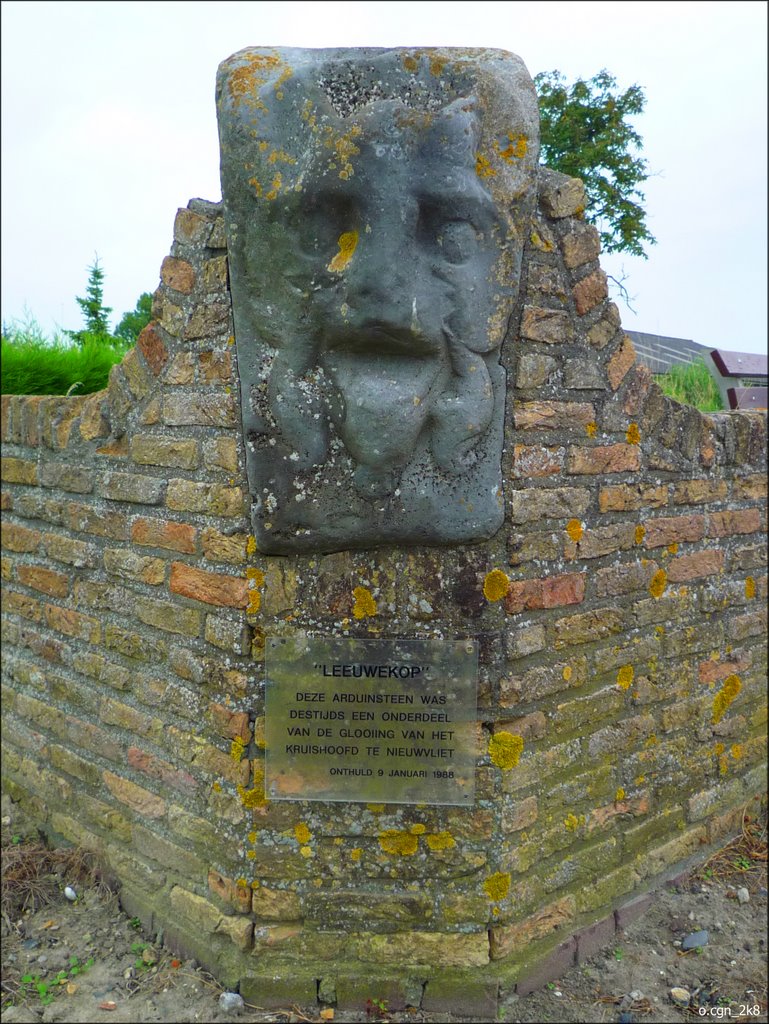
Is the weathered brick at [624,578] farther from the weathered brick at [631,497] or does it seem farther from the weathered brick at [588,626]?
the weathered brick at [631,497]

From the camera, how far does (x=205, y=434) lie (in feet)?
7.84

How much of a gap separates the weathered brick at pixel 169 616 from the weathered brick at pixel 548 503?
1048mm

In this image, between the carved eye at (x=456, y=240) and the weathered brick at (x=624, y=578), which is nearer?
the carved eye at (x=456, y=240)

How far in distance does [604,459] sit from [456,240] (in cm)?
90

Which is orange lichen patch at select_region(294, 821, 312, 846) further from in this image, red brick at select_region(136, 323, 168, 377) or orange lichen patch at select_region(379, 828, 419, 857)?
red brick at select_region(136, 323, 168, 377)

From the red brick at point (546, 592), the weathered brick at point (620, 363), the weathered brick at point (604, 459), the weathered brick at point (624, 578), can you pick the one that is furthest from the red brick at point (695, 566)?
the weathered brick at point (620, 363)

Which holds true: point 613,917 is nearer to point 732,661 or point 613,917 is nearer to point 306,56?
point 732,661

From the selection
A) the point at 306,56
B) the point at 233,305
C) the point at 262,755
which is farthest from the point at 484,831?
the point at 306,56

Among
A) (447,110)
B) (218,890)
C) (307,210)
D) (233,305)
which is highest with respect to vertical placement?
(447,110)

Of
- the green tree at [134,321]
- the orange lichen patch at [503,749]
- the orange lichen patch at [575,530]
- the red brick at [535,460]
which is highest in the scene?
the green tree at [134,321]

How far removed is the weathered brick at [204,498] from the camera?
2309 millimetres

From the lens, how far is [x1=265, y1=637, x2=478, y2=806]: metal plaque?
2.29 metres

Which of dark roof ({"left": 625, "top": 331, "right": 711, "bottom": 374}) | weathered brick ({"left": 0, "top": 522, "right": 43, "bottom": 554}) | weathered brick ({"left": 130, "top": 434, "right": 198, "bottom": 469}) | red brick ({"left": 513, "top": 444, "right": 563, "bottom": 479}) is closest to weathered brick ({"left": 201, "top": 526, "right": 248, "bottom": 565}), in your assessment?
weathered brick ({"left": 130, "top": 434, "right": 198, "bottom": 469})

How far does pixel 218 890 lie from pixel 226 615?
2.86 feet
